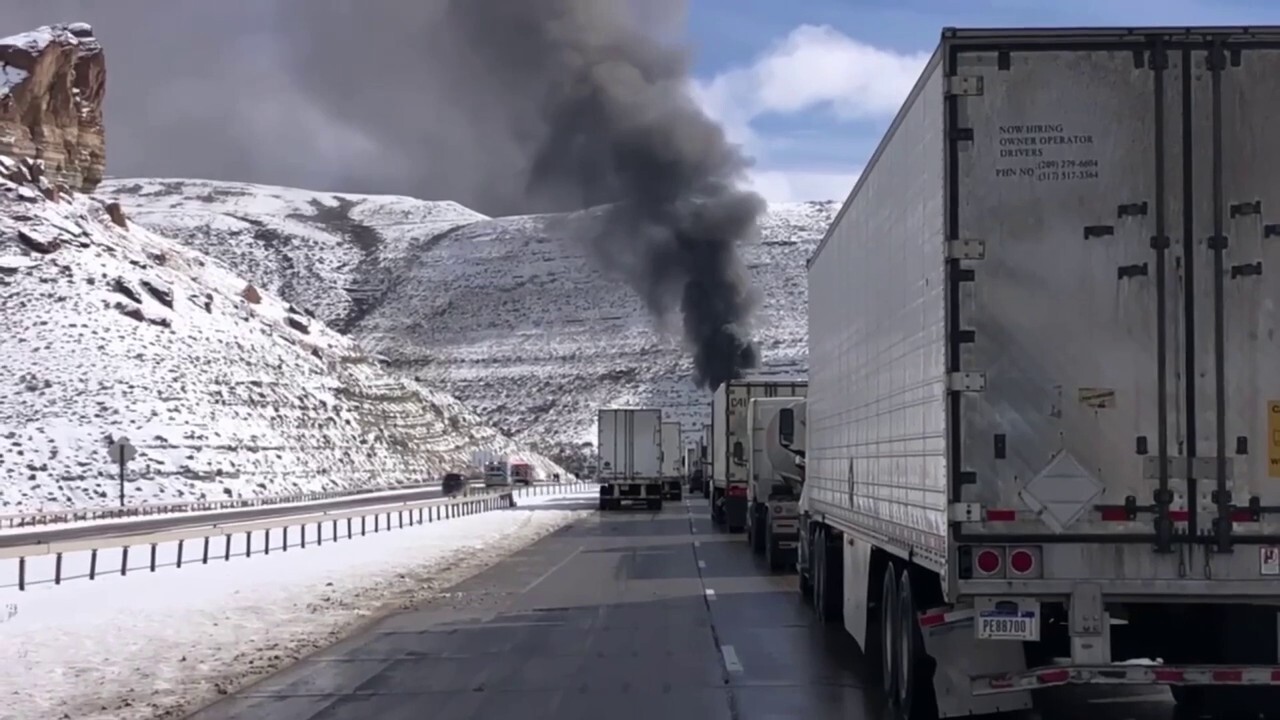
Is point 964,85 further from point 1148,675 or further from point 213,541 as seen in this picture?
point 213,541

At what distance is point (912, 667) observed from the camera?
9445 mm

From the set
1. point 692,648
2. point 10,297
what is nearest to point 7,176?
point 10,297

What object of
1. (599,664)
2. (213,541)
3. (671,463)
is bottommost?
(213,541)

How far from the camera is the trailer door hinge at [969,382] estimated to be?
823cm

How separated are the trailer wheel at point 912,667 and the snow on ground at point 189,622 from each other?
5.12m

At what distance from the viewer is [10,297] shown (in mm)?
70375

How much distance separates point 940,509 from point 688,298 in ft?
203

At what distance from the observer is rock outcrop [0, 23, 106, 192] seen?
290 feet

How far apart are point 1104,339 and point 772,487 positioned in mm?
18427

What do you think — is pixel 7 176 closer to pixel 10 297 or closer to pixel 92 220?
pixel 92 220

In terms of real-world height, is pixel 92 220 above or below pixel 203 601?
above

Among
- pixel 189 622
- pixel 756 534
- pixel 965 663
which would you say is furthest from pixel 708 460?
pixel 965 663

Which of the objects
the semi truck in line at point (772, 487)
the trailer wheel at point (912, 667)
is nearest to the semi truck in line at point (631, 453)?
the semi truck in line at point (772, 487)

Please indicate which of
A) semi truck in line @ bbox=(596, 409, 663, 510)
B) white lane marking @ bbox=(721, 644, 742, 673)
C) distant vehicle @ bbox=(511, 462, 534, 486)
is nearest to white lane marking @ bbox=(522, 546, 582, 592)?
white lane marking @ bbox=(721, 644, 742, 673)
